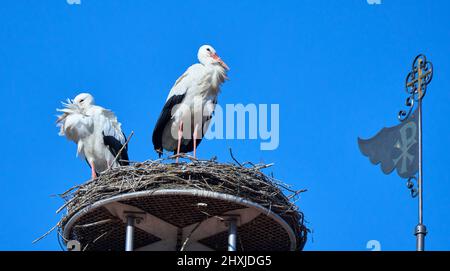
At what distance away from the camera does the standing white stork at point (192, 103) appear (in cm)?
1853

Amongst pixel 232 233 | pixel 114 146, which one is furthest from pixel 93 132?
pixel 232 233

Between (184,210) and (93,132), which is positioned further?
(93,132)

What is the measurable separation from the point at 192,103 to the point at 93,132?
1367mm

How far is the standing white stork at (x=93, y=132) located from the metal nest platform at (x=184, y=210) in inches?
105

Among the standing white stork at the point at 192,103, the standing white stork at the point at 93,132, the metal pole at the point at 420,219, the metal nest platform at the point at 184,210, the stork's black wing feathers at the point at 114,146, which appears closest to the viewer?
the metal pole at the point at 420,219

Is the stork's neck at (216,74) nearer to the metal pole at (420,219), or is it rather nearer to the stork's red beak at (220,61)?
the stork's red beak at (220,61)

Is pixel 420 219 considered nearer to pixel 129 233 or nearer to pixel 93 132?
pixel 129 233

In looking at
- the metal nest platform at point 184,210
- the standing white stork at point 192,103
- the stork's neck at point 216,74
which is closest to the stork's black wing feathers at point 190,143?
the standing white stork at point 192,103

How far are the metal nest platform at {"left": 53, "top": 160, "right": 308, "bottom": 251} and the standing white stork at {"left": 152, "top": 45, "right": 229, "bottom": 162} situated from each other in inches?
99.2

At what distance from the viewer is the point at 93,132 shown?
1875 centimetres

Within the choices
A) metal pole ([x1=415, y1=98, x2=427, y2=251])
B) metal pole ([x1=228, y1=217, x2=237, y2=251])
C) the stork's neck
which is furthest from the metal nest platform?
the stork's neck

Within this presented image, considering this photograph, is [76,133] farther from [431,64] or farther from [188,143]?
[431,64]
